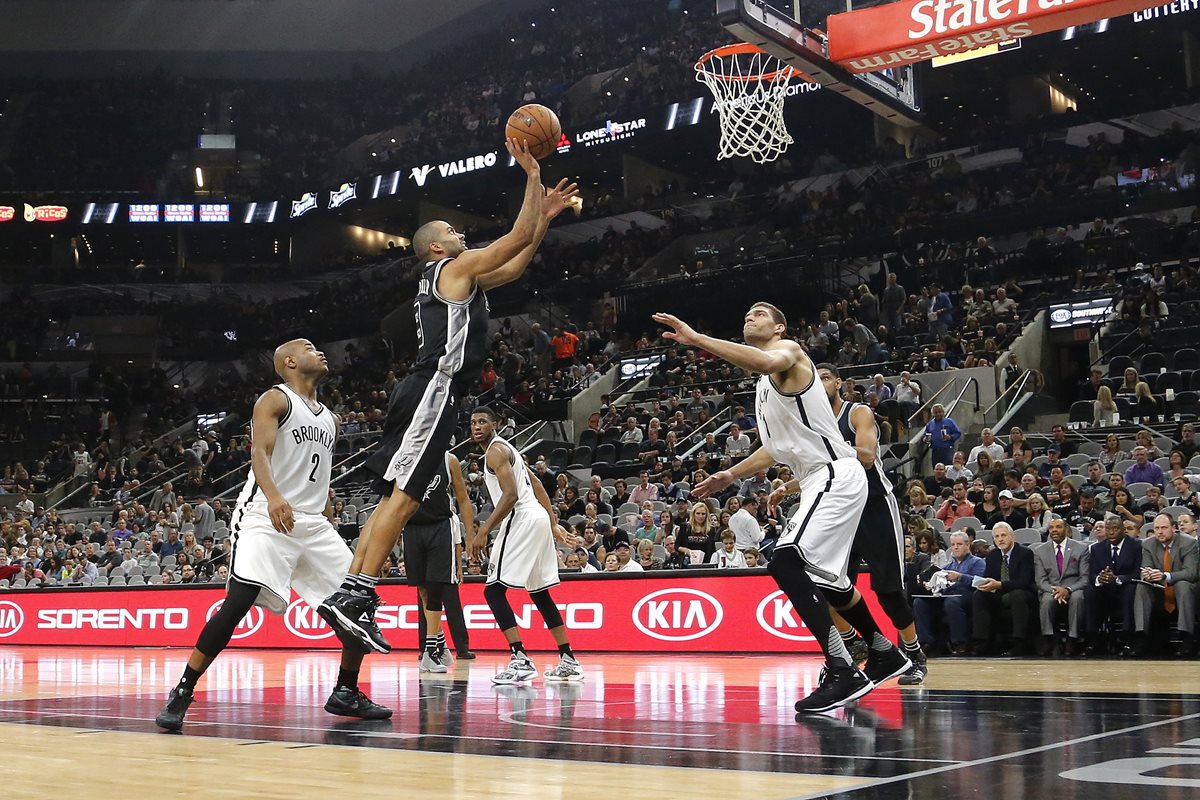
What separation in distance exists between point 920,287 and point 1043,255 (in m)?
2.23

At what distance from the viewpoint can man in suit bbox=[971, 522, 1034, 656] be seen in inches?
386

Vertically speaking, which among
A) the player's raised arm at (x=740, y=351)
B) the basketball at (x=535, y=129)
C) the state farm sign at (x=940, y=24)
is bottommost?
the player's raised arm at (x=740, y=351)

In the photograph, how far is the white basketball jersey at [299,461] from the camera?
5730 millimetres

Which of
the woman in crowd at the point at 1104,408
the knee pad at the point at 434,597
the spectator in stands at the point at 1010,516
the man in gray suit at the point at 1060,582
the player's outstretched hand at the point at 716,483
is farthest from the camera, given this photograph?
the woman in crowd at the point at 1104,408

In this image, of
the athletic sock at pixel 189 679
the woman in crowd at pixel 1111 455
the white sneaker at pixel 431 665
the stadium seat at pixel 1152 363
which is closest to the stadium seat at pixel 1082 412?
the stadium seat at pixel 1152 363

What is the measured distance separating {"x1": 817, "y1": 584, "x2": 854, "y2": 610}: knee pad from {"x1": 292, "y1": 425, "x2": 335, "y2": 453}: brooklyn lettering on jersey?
2550 millimetres

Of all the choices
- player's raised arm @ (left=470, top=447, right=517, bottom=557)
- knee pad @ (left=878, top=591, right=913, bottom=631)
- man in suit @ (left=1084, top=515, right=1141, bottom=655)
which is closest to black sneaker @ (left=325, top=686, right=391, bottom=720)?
player's raised arm @ (left=470, top=447, right=517, bottom=557)

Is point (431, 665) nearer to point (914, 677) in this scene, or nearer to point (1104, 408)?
point (914, 677)

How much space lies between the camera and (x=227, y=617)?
552 cm

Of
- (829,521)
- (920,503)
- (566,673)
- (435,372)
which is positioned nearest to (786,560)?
(829,521)

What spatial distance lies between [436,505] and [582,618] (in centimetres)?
265

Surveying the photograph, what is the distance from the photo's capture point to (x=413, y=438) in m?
5.66

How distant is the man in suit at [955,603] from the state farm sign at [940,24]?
17.1 feet

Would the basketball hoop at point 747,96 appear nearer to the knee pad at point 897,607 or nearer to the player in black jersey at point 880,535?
the player in black jersey at point 880,535
